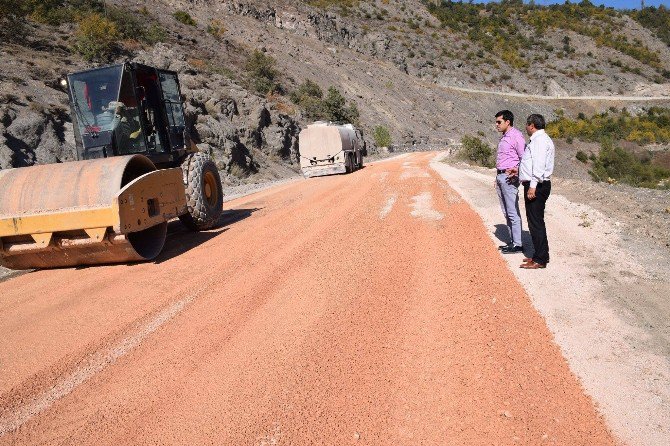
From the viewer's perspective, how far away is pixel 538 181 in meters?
5.52

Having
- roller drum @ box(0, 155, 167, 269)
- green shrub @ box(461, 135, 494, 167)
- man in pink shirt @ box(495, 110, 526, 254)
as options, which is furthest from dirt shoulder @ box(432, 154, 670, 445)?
green shrub @ box(461, 135, 494, 167)

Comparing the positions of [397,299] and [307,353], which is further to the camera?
[397,299]

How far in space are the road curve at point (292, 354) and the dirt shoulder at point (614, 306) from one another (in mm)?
168

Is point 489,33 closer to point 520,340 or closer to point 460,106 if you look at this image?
point 460,106

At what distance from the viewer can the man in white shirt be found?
546 cm

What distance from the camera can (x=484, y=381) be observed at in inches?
123

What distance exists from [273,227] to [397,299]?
15.6 feet

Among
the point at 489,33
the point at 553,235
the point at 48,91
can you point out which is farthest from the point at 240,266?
the point at 489,33

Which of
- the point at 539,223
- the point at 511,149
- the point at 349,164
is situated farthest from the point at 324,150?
the point at 539,223

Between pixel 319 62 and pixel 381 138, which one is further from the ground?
pixel 319 62

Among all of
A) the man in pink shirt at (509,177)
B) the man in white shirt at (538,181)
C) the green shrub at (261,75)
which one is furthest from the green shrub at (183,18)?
the man in white shirt at (538,181)

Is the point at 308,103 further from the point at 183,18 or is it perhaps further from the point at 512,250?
the point at 512,250

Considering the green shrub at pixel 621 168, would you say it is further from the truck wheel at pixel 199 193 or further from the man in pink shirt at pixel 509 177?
the truck wheel at pixel 199 193

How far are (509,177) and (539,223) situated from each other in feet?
3.02
